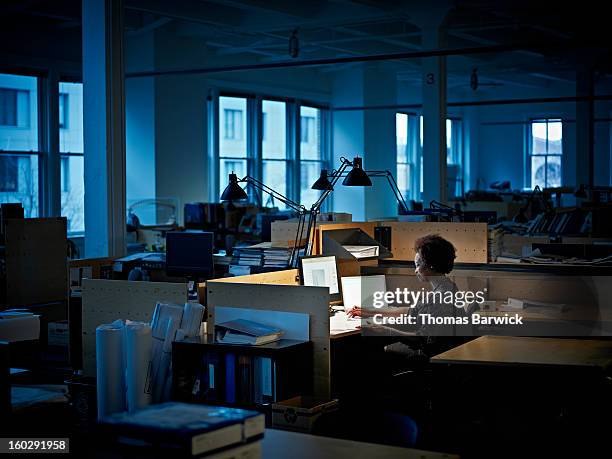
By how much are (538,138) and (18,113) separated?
13.4 m

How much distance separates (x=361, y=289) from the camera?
6.10 meters

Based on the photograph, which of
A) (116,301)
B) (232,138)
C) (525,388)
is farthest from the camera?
(232,138)

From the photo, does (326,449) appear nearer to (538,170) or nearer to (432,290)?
(432,290)

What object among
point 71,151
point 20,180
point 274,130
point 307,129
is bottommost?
point 20,180

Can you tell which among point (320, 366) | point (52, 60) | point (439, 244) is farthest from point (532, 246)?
point (52, 60)

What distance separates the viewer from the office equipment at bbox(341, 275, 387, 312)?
600 centimetres

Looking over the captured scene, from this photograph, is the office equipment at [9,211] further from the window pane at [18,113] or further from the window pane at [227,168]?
the window pane at [227,168]

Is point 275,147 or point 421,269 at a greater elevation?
point 275,147

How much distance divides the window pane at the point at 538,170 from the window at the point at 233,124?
9.14 metres

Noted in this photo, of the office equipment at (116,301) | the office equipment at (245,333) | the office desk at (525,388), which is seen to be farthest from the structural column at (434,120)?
the office equipment at (245,333)

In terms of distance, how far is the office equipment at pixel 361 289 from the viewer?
600cm

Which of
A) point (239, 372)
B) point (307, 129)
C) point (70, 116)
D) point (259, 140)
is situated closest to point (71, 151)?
point (70, 116)

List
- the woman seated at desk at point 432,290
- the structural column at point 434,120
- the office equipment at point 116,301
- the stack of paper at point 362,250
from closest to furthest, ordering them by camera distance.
Answer: 1. the office equipment at point 116,301
2. the woman seated at desk at point 432,290
3. the stack of paper at point 362,250
4. the structural column at point 434,120

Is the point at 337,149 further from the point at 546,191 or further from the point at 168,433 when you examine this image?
the point at 168,433
